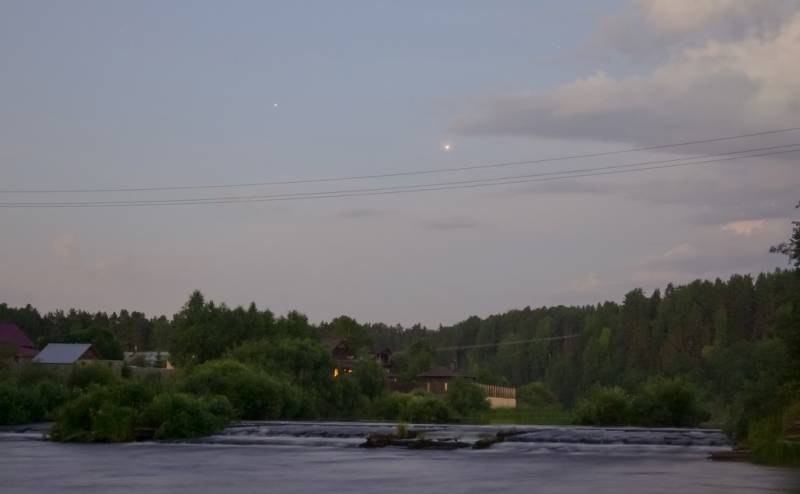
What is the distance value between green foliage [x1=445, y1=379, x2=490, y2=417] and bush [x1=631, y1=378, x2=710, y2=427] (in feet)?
66.2

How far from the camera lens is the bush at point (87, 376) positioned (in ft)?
222

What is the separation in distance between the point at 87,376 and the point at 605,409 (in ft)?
110

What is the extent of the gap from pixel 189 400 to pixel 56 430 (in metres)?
5.62

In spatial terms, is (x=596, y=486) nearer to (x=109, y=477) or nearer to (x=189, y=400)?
(x=109, y=477)

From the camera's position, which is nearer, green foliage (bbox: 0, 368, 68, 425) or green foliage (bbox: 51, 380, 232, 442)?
green foliage (bbox: 51, 380, 232, 442)

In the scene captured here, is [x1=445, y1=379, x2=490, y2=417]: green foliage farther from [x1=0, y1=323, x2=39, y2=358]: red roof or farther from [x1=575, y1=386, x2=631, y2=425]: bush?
[x1=0, y1=323, x2=39, y2=358]: red roof

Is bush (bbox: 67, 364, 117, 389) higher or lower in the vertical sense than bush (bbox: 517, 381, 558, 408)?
higher

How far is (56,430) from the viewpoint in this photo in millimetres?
44312

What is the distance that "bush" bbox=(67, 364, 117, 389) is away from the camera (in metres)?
67.6

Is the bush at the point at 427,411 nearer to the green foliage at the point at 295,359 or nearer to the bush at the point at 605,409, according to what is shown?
the green foliage at the point at 295,359

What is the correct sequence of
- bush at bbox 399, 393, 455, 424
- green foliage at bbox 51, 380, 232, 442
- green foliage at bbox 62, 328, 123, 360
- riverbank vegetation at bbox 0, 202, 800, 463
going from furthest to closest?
green foliage at bbox 62, 328, 123, 360, bush at bbox 399, 393, 455, 424, green foliage at bbox 51, 380, 232, 442, riverbank vegetation at bbox 0, 202, 800, 463

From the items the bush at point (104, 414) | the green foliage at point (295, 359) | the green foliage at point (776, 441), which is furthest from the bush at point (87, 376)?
the green foliage at point (776, 441)

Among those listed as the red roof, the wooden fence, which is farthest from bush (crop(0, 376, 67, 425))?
the red roof

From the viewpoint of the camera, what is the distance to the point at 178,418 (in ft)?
143
